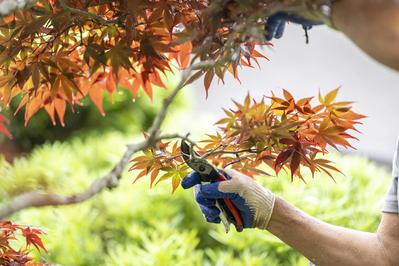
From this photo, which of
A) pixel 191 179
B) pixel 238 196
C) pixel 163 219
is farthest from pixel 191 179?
pixel 163 219

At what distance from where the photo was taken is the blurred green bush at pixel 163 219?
9.50ft

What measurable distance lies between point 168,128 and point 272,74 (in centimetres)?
401

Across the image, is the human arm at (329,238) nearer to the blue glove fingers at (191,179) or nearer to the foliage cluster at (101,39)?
the blue glove fingers at (191,179)

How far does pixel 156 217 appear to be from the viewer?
10.9ft

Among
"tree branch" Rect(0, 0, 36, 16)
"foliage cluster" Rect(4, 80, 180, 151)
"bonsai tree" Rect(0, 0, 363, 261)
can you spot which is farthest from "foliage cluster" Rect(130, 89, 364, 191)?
"foliage cluster" Rect(4, 80, 180, 151)

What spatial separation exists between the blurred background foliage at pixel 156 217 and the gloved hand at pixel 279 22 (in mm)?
1383

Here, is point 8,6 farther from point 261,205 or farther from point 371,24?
point 261,205

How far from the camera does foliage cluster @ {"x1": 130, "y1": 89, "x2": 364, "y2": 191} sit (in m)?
1.40

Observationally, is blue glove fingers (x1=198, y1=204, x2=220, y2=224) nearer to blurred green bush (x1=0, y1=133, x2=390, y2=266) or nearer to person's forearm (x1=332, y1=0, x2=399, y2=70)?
person's forearm (x1=332, y1=0, x2=399, y2=70)

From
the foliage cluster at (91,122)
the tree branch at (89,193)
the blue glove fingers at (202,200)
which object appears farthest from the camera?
the foliage cluster at (91,122)

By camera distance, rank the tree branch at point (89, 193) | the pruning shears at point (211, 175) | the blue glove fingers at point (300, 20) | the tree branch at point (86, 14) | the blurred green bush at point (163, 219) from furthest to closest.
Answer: the blurred green bush at point (163, 219), the pruning shears at point (211, 175), the tree branch at point (86, 14), the blue glove fingers at point (300, 20), the tree branch at point (89, 193)

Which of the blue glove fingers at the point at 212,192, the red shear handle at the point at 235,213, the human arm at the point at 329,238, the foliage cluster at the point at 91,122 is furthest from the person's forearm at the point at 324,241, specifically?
the foliage cluster at the point at 91,122

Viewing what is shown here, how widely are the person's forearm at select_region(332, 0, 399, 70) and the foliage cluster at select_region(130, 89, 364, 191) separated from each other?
0.88 feet

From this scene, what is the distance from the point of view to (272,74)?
→ 869 cm
